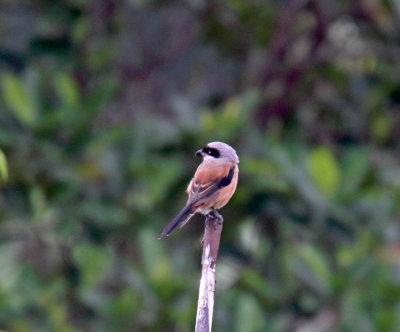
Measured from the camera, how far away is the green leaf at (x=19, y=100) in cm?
796

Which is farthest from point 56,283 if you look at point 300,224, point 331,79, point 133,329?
point 331,79

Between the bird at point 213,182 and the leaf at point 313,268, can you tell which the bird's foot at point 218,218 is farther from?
the leaf at point 313,268

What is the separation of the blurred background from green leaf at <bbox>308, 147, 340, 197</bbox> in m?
0.02

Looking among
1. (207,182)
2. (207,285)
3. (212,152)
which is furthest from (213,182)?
(207,285)

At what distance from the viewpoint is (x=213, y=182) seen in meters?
5.84

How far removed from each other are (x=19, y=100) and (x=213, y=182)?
2752 mm

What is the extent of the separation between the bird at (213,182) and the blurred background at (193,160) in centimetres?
220

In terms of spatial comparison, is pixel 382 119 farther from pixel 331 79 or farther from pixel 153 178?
pixel 153 178

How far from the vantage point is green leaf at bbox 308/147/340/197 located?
26.4ft

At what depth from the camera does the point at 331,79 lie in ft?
33.3

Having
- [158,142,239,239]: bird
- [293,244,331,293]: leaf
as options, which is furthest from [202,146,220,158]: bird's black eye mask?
[293,244,331,293]: leaf

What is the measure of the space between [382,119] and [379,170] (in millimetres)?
833

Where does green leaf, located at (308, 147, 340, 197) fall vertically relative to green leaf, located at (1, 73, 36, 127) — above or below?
below

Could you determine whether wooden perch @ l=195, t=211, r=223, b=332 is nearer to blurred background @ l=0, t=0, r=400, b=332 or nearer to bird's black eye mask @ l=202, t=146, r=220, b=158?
bird's black eye mask @ l=202, t=146, r=220, b=158
